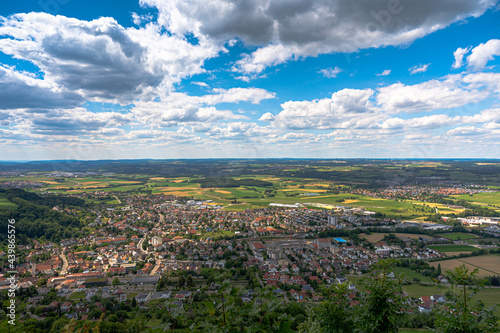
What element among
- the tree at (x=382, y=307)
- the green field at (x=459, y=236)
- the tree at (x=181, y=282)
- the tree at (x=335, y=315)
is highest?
the tree at (x=382, y=307)

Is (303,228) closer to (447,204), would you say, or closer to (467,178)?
(447,204)

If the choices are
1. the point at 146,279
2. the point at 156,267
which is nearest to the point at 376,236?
the point at 156,267

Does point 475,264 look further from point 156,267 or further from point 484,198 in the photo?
point 484,198

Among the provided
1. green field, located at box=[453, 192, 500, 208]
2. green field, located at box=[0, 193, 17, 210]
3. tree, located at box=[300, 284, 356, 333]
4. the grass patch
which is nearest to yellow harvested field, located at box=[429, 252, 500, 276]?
tree, located at box=[300, 284, 356, 333]

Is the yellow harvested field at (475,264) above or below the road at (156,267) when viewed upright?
below

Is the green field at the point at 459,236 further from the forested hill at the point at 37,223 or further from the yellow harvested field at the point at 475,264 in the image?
the forested hill at the point at 37,223

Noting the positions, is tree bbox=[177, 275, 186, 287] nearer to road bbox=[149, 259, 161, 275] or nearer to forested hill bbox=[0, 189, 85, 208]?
road bbox=[149, 259, 161, 275]

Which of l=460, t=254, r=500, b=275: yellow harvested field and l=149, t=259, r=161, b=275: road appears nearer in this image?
l=149, t=259, r=161, b=275: road

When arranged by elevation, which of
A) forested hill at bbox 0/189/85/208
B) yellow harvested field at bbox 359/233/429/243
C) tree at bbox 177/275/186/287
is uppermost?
forested hill at bbox 0/189/85/208

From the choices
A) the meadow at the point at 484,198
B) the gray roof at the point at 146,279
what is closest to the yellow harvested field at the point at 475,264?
the gray roof at the point at 146,279
